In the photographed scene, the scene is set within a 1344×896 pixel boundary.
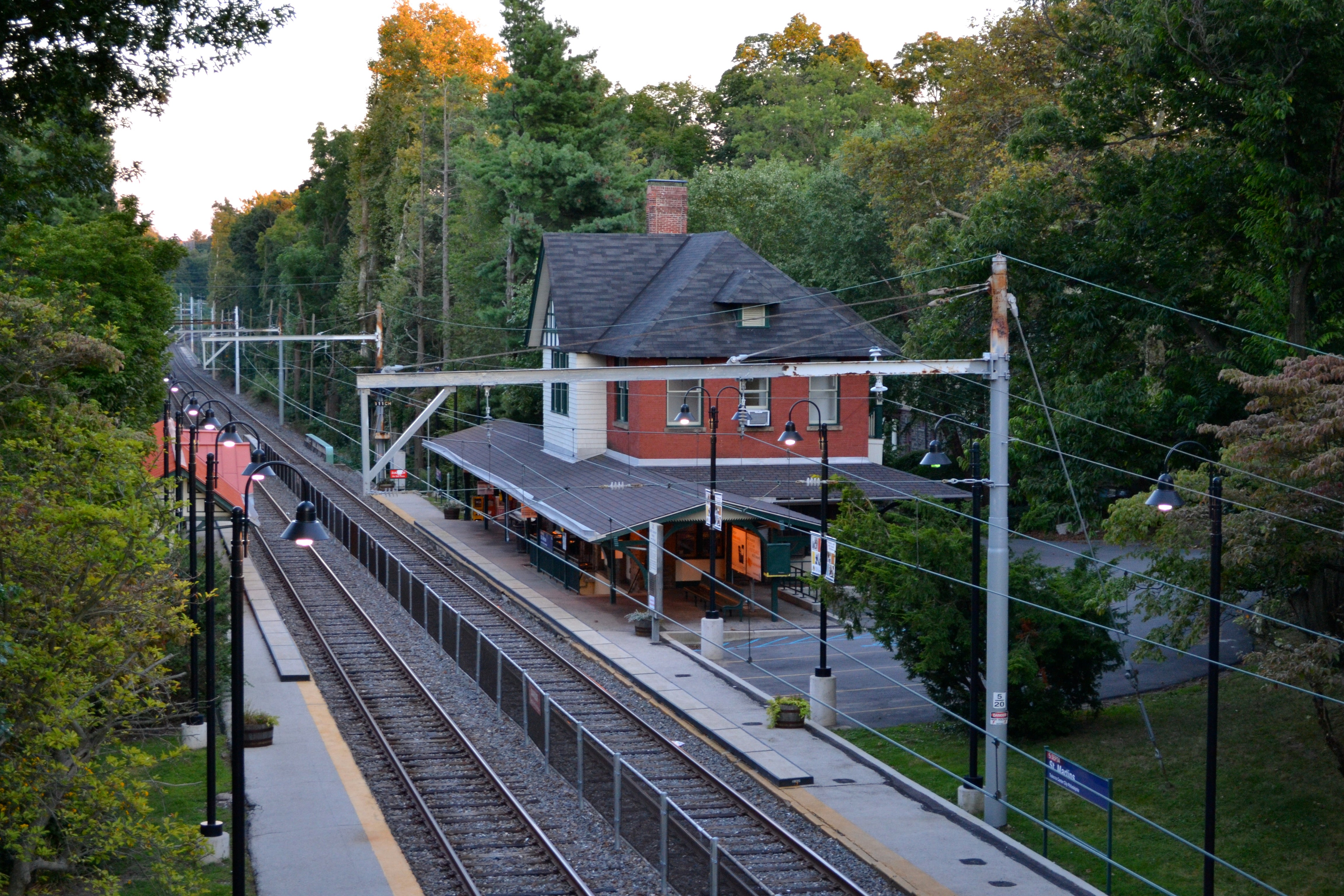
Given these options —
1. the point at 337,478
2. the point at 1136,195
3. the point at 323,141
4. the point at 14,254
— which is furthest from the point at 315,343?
the point at 1136,195

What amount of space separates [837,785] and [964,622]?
3980mm

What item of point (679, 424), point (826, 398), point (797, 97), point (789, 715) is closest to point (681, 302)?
point (826, 398)

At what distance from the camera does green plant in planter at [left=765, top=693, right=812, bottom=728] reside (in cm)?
2258

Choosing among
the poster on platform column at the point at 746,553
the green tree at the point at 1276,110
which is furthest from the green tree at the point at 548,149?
the green tree at the point at 1276,110

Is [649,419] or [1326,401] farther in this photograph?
[649,419]

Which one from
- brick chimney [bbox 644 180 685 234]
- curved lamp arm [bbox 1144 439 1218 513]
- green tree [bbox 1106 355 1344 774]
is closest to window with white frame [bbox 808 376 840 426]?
brick chimney [bbox 644 180 685 234]

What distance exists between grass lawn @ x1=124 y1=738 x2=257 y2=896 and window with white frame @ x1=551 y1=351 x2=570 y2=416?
21479mm

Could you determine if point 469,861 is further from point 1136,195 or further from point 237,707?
point 1136,195

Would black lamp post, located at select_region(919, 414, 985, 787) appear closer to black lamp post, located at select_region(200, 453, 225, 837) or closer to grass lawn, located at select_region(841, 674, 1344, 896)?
grass lawn, located at select_region(841, 674, 1344, 896)

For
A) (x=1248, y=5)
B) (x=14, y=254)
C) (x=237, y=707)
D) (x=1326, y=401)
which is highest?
(x=1248, y=5)

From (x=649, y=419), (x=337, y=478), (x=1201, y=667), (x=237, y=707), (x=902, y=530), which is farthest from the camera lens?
(x=337, y=478)

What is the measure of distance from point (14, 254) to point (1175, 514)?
2897cm

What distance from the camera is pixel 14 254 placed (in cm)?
3288

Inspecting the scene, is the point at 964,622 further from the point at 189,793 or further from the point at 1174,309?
the point at 189,793
